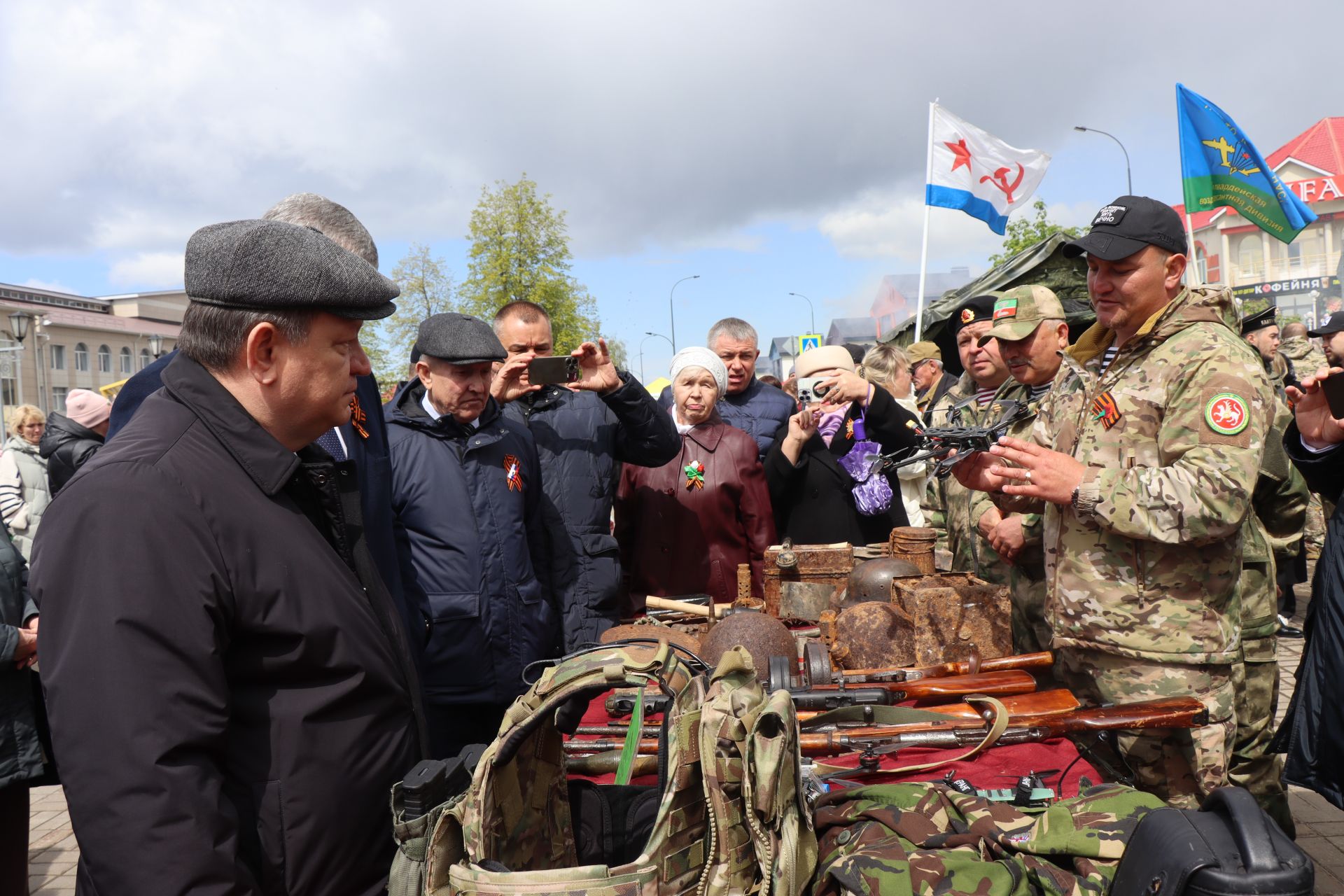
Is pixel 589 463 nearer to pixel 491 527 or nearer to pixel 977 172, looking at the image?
pixel 491 527

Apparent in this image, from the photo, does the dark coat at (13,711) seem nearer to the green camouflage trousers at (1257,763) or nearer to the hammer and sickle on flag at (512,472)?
the hammer and sickle on flag at (512,472)

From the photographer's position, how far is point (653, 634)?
116 inches

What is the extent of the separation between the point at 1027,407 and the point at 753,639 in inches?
52.3

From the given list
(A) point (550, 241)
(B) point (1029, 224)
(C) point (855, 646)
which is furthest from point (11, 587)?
(B) point (1029, 224)

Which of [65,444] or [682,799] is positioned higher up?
[65,444]

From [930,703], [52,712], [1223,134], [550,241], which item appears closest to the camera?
[52,712]

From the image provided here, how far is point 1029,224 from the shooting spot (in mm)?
24047

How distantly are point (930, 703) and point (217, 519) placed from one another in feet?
6.56

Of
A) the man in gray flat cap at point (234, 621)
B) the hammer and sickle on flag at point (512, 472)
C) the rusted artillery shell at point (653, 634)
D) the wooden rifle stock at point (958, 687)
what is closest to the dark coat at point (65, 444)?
the hammer and sickle on flag at point (512, 472)

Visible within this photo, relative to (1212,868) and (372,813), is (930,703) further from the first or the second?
(372,813)

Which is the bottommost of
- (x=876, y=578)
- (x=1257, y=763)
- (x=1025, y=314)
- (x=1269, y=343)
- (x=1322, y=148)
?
(x=1257, y=763)

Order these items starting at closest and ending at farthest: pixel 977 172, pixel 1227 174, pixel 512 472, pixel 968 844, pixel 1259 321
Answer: pixel 968 844 → pixel 512 472 → pixel 1259 321 → pixel 1227 174 → pixel 977 172

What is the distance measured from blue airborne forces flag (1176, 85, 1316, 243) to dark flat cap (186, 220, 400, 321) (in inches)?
309

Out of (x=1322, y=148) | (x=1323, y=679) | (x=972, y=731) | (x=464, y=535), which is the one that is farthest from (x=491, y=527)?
(x=1322, y=148)
